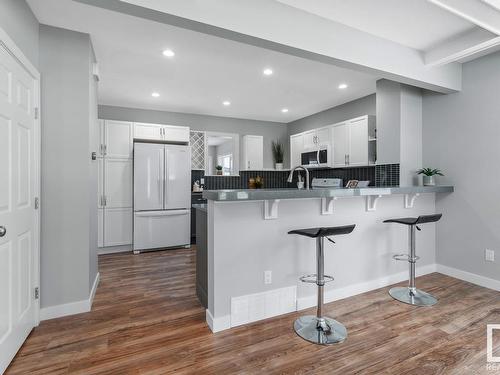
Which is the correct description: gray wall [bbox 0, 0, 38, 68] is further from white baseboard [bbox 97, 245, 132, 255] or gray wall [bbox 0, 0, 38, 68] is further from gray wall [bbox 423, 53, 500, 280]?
gray wall [bbox 423, 53, 500, 280]

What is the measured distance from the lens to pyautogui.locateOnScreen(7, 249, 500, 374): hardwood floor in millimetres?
1771

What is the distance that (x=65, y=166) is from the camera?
96.3 inches

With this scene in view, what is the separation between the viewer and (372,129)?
4.09 metres

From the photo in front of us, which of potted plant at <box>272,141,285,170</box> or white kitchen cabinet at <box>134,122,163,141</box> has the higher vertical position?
white kitchen cabinet at <box>134,122,163,141</box>

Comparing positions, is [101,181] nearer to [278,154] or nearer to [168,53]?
[168,53]

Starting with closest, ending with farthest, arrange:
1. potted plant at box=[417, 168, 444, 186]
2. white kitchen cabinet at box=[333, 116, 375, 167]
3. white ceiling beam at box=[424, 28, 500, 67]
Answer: white ceiling beam at box=[424, 28, 500, 67], potted plant at box=[417, 168, 444, 186], white kitchen cabinet at box=[333, 116, 375, 167]

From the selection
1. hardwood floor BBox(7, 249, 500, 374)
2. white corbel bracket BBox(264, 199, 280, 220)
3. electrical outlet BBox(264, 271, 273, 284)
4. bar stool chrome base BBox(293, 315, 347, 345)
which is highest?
white corbel bracket BBox(264, 199, 280, 220)

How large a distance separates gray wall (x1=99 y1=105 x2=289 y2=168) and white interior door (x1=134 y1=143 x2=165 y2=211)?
0.87 meters

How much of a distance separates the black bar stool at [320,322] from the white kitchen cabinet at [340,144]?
98.4 inches

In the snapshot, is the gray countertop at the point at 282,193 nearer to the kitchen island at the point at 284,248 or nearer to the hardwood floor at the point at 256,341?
the kitchen island at the point at 284,248

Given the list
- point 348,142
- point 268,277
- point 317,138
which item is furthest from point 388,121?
point 268,277

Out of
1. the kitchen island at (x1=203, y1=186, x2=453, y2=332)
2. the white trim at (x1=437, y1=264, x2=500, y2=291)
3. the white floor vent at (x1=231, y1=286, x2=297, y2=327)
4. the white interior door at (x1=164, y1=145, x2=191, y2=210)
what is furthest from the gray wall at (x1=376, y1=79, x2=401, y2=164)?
the white interior door at (x1=164, y1=145, x2=191, y2=210)

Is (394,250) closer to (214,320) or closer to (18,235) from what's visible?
(214,320)

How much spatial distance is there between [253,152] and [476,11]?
4366mm
